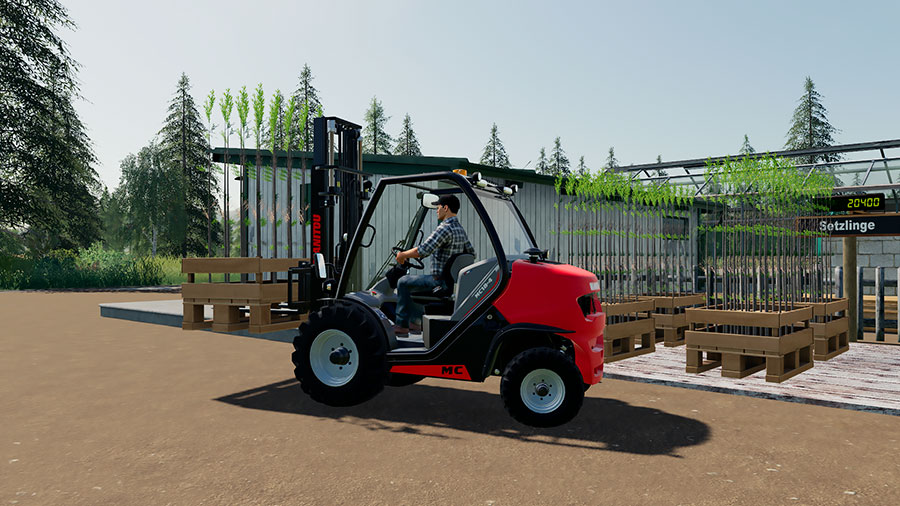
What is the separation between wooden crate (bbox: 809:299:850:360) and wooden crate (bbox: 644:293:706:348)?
1.75 meters

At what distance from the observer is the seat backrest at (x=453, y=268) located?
6734 mm

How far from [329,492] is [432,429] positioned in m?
1.76

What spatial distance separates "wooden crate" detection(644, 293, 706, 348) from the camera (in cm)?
1077

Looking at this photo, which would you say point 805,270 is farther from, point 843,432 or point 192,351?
point 192,351

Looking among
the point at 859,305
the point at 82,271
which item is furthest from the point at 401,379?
the point at 82,271

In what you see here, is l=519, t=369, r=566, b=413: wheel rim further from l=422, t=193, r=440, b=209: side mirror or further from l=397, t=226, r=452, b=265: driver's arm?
l=422, t=193, r=440, b=209: side mirror

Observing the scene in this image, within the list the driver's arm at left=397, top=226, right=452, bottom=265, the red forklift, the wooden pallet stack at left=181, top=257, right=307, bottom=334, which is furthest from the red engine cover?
the wooden pallet stack at left=181, top=257, right=307, bottom=334

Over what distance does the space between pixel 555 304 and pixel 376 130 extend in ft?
187

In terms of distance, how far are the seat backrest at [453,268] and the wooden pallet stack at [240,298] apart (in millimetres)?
3162

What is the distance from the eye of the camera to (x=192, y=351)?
34.7 feet

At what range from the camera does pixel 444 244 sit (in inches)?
264

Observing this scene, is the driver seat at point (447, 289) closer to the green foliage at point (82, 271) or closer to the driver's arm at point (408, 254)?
the driver's arm at point (408, 254)

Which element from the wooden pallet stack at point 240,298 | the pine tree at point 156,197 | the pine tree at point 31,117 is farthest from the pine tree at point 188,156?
the wooden pallet stack at point 240,298

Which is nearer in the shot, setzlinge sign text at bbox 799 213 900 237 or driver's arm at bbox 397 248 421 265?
driver's arm at bbox 397 248 421 265
